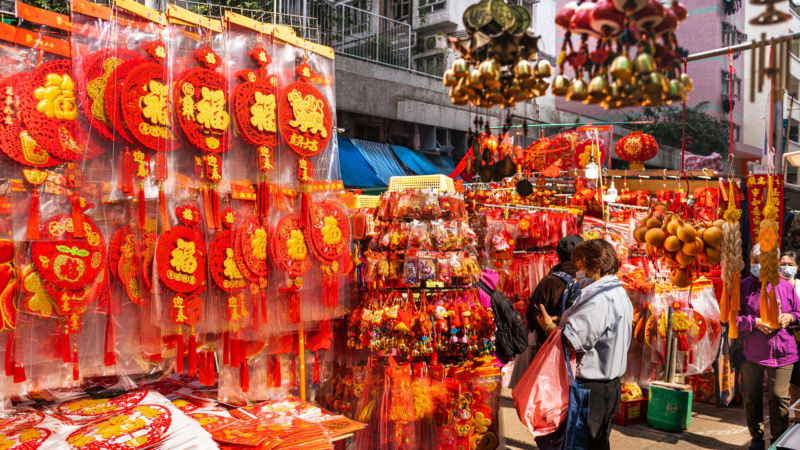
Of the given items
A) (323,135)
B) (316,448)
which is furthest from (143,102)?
(316,448)

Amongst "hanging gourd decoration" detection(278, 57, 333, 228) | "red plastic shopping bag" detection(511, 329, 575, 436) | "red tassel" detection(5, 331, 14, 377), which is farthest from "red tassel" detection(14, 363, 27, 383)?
"red plastic shopping bag" detection(511, 329, 575, 436)

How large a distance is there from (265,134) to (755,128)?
2399mm

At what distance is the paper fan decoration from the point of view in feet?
9.54

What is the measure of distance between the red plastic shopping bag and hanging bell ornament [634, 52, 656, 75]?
7.03ft

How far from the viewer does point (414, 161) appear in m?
10.2

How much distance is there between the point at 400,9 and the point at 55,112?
11.2 m

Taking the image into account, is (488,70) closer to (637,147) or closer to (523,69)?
(523,69)

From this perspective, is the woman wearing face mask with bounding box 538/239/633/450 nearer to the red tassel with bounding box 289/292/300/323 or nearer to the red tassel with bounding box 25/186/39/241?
the red tassel with bounding box 289/292/300/323

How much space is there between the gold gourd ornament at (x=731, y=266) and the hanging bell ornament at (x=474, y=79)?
147 centimetres

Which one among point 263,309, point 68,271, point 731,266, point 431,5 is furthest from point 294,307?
point 431,5

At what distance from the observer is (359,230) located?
4090mm

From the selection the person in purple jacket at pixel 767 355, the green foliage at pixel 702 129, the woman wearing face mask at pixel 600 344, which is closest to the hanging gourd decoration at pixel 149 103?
the woman wearing face mask at pixel 600 344

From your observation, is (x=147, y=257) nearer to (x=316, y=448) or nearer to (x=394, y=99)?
(x=316, y=448)

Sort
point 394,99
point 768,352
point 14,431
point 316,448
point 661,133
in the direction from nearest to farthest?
point 14,431 < point 316,448 < point 768,352 < point 394,99 < point 661,133
